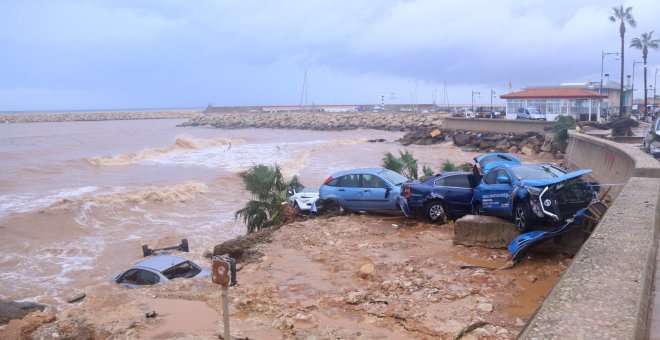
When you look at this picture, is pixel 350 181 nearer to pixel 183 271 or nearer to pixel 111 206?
pixel 183 271

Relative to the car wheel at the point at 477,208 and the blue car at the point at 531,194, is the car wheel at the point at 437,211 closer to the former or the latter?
the car wheel at the point at 477,208

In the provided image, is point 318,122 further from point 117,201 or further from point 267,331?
point 267,331

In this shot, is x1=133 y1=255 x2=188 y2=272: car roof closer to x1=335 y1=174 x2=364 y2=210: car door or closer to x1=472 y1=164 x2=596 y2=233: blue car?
x1=335 y1=174 x2=364 y2=210: car door

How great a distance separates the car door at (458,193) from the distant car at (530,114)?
4038cm

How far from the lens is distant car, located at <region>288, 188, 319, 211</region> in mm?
16550

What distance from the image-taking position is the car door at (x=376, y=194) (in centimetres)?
1527

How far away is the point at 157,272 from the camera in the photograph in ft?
40.7

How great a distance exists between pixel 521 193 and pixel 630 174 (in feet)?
15.6

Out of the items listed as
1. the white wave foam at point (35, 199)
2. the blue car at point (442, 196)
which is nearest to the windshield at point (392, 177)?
the blue car at point (442, 196)

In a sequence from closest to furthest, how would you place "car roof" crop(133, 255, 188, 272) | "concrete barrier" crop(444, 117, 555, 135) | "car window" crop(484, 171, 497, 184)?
"car window" crop(484, 171, 497, 184) → "car roof" crop(133, 255, 188, 272) → "concrete barrier" crop(444, 117, 555, 135)

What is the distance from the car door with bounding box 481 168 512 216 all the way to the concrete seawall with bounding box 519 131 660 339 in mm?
2202

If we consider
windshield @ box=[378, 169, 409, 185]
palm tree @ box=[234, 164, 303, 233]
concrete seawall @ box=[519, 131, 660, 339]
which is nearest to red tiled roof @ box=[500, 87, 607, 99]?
windshield @ box=[378, 169, 409, 185]

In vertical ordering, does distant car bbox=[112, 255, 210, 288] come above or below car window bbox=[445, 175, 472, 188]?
below

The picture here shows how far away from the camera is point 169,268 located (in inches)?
497
